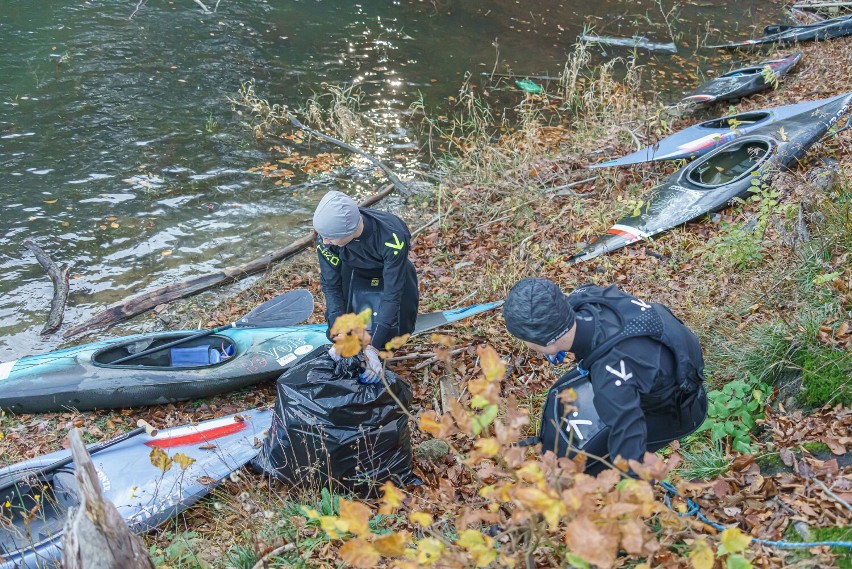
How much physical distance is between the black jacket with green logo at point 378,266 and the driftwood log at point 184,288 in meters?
2.67

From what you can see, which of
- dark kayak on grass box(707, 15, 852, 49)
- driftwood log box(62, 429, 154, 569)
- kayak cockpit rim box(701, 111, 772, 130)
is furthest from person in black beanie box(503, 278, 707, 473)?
dark kayak on grass box(707, 15, 852, 49)

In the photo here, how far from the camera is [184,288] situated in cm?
680

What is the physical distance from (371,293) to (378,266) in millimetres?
274

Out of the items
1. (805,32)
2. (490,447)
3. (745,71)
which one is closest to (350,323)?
(490,447)

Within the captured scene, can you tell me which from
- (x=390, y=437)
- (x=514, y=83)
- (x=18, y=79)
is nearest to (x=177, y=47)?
(x=18, y=79)

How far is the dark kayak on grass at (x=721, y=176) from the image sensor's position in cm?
592

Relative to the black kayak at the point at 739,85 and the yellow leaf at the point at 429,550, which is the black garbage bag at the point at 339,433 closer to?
the yellow leaf at the point at 429,550

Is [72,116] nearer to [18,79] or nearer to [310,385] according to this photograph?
[18,79]

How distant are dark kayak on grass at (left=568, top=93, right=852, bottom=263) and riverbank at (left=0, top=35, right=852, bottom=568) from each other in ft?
0.51

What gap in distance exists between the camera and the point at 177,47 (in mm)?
11703

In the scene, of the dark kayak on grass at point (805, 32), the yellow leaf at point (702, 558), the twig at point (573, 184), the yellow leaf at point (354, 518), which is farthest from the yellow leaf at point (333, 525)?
the dark kayak on grass at point (805, 32)

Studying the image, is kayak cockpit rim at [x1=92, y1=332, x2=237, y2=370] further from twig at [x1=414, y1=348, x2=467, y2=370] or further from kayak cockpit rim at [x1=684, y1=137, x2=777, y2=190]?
kayak cockpit rim at [x1=684, y1=137, x2=777, y2=190]

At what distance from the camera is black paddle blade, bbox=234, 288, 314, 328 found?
5656 millimetres

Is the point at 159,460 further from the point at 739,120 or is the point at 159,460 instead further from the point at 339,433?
the point at 739,120
